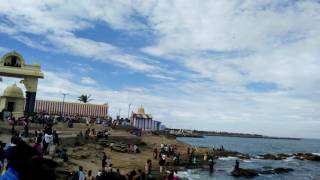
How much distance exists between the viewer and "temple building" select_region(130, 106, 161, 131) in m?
79.2

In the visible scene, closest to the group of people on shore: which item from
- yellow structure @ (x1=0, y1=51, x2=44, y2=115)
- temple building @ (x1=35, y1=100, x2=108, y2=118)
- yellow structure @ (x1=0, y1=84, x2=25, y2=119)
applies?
yellow structure @ (x1=0, y1=51, x2=44, y2=115)

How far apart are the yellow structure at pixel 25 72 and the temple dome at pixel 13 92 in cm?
230

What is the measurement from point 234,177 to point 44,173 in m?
37.4

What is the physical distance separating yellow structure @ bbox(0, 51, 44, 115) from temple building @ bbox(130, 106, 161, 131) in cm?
3101

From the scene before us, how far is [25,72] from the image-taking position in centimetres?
4744

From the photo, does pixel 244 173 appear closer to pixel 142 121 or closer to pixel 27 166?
pixel 27 166

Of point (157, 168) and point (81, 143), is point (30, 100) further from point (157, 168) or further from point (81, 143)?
point (157, 168)

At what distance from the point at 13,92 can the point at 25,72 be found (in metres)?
4.18

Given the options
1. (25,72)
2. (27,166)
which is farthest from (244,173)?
(27,166)

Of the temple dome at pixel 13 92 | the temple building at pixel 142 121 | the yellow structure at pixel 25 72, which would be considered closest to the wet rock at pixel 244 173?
the yellow structure at pixel 25 72

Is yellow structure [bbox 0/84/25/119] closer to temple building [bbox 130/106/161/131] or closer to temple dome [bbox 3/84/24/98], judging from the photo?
temple dome [bbox 3/84/24/98]

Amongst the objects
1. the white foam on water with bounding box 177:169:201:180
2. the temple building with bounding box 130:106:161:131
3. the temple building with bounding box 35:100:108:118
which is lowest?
the white foam on water with bounding box 177:169:201:180

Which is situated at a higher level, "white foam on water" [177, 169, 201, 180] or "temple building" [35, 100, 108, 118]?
"temple building" [35, 100, 108, 118]

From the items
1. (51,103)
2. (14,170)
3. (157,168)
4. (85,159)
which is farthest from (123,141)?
(14,170)
